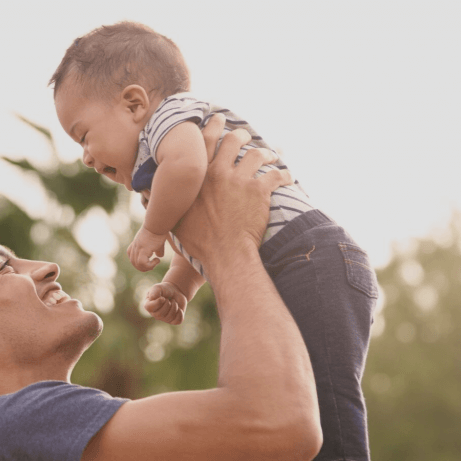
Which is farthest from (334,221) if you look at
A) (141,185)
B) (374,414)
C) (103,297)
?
(374,414)

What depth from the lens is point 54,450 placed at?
2230 mm

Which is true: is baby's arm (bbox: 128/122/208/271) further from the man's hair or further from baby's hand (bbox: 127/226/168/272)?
the man's hair

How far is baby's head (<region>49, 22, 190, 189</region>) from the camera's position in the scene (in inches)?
113

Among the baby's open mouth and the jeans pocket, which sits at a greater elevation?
the jeans pocket

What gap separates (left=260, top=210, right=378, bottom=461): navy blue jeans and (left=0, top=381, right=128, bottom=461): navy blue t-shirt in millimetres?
713

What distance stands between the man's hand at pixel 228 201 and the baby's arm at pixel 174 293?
441mm

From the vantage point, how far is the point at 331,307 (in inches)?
93.5

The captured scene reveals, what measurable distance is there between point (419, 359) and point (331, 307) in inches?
1089

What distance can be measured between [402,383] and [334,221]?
26.7 meters

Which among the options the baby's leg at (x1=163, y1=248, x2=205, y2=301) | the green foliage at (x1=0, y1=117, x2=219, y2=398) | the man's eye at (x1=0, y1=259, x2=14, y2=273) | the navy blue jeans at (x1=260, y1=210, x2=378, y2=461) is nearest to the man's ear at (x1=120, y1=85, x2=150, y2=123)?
the baby's leg at (x1=163, y1=248, x2=205, y2=301)

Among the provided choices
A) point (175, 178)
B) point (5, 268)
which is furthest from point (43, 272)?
point (175, 178)

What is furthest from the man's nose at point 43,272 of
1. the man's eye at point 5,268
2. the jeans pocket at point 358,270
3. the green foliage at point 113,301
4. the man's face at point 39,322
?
the green foliage at point 113,301

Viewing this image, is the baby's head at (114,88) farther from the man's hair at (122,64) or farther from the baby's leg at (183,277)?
the baby's leg at (183,277)

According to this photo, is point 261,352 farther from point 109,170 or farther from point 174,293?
point 109,170
